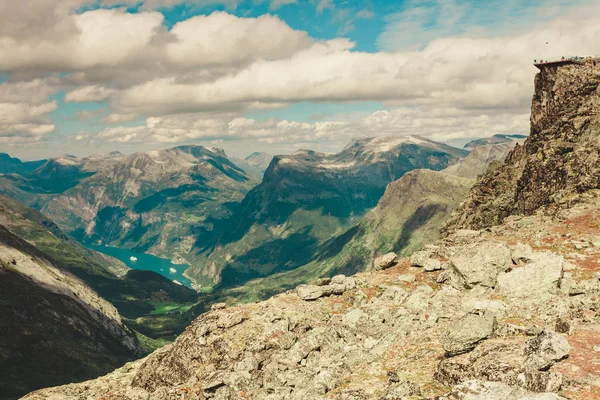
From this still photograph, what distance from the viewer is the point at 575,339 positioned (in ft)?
79.5

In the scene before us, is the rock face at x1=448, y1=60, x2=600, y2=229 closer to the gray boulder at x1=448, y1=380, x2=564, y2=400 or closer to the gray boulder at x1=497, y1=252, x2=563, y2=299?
the gray boulder at x1=497, y1=252, x2=563, y2=299

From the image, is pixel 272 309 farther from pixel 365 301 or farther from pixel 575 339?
pixel 575 339

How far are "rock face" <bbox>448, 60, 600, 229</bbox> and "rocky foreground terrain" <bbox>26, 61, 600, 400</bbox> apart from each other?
650 inches

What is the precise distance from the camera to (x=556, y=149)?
83.1 meters

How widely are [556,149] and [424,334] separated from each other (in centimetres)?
7113

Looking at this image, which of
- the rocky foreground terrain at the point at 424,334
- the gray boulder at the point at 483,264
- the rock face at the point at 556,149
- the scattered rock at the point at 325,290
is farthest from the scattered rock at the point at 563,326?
the rock face at the point at 556,149

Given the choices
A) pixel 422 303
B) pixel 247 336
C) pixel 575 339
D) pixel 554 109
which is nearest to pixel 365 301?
pixel 422 303

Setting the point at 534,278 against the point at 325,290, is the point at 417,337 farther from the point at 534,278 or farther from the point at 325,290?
the point at 325,290

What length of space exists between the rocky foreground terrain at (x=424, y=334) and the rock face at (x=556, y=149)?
54.2 ft

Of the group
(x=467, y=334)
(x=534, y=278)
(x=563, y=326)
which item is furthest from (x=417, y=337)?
(x=534, y=278)

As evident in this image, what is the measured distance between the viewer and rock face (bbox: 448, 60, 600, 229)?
70919mm

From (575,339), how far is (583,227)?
2962 cm

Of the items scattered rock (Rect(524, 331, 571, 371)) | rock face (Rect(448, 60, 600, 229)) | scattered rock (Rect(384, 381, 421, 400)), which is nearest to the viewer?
scattered rock (Rect(524, 331, 571, 371))

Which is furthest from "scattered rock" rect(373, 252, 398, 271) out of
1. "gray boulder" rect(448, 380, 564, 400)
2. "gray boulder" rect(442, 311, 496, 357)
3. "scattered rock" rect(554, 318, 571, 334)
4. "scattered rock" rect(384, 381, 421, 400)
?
"gray boulder" rect(448, 380, 564, 400)
